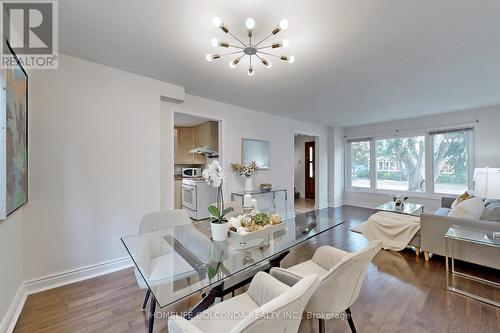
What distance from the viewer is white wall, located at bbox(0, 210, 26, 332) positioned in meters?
1.57

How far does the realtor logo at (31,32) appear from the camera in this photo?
1.65 meters

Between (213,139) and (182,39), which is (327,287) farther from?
(213,139)

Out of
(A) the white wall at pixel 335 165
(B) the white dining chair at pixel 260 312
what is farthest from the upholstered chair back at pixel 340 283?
(A) the white wall at pixel 335 165

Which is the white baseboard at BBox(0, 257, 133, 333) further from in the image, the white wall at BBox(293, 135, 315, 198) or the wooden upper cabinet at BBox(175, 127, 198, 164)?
the white wall at BBox(293, 135, 315, 198)

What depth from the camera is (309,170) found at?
27.1ft

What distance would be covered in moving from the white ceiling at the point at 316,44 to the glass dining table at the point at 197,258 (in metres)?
1.88

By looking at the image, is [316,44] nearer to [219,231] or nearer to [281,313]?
[219,231]

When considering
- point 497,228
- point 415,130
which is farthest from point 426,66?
point 415,130

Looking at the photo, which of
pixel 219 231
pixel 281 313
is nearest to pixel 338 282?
pixel 281 313

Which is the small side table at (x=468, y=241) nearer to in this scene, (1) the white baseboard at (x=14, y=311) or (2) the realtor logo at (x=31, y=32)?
(1) the white baseboard at (x=14, y=311)

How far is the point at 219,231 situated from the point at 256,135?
10.6ft

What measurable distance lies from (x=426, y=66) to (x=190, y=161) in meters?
5.03

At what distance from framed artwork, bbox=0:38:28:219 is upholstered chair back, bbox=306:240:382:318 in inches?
86.8

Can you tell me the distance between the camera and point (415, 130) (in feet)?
17.9
